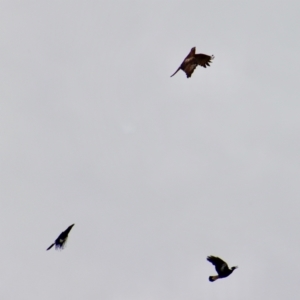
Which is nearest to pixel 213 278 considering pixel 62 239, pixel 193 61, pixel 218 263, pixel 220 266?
pixel 220 266

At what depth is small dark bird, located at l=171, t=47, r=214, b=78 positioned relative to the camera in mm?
57000

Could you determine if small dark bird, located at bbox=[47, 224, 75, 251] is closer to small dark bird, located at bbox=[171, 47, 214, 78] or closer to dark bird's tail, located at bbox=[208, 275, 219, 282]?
dark bird's tail, located at bbox=[208, 275, 219, 282]

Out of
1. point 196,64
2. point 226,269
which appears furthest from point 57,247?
point 196,64

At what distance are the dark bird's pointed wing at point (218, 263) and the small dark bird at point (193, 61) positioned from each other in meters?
10.8

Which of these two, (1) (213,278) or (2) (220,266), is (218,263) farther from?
(1) (213,278)

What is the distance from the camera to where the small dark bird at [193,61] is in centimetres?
5700

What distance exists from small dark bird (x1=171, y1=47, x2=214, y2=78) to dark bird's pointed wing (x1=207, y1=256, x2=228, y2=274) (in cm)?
1082

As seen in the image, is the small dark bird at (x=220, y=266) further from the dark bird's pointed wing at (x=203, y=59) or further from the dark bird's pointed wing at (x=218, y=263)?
the dark bird's pointed wing at (x=203, y=59)

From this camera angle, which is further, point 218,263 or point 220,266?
→ point 220,266

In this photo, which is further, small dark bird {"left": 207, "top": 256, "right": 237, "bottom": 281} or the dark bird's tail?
the dark bird's tail

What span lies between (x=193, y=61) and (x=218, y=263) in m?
12.0

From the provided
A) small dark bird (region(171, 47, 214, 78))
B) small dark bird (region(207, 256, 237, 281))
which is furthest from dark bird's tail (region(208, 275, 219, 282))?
small dark bird (region(171, 47, 214, 78))

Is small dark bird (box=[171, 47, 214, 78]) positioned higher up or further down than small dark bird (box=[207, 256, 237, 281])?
higher up

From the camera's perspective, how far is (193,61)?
57312mm
